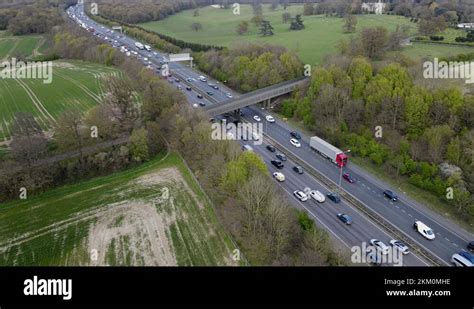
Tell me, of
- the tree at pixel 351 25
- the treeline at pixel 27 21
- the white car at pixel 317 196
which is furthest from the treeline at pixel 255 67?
the treeline at pixel 27 21

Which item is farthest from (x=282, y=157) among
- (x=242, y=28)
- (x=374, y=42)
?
(x=242, y=28)

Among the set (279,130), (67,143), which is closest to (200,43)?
(279,130)

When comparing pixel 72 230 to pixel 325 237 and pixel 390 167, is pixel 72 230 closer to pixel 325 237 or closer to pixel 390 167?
pixel 325 237

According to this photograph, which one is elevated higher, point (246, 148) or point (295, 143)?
point (295, 143)

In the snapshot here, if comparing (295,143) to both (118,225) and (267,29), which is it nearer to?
(118,225)

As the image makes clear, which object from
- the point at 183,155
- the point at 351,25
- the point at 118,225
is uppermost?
the point at 351,25

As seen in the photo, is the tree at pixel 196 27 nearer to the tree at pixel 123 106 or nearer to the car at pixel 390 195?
the tree at pixel 123 106
